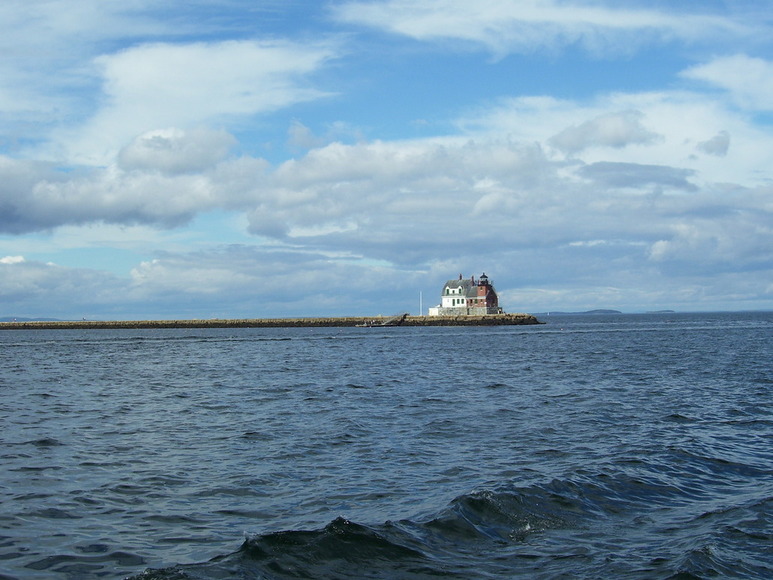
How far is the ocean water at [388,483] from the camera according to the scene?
10.7m

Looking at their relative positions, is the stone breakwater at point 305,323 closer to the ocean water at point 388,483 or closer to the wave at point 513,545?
the ocean water at point 388,483

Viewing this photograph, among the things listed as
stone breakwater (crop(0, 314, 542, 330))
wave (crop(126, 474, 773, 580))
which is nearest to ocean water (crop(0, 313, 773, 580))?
wave (crop(126, 474, 773, 580))

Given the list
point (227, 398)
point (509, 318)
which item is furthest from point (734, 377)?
point (509, 318)

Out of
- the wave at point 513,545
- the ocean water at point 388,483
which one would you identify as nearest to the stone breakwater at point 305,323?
the ocean water at point 388,483

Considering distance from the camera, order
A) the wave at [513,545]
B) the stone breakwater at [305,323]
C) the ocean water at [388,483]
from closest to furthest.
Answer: the wave at [513,545], the ocean water at [388,483], the stone breakwater at [305,323]

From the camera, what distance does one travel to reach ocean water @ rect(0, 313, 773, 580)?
1073 cm

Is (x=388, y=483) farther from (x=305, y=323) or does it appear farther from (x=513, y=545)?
→ (x=305, y=323)

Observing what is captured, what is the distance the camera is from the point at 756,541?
1155 centimetres

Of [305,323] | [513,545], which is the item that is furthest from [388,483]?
[305,323]

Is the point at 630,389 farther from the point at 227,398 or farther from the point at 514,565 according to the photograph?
the point at 514,565

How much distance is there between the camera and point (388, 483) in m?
15.3

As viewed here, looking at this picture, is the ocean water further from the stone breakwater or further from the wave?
the stone breakwater

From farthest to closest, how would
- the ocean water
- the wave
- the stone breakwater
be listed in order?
the stone breakwater → the ocean water → the wave

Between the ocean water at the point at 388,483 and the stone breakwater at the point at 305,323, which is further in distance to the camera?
the stone breakwater at the point at 305,323
